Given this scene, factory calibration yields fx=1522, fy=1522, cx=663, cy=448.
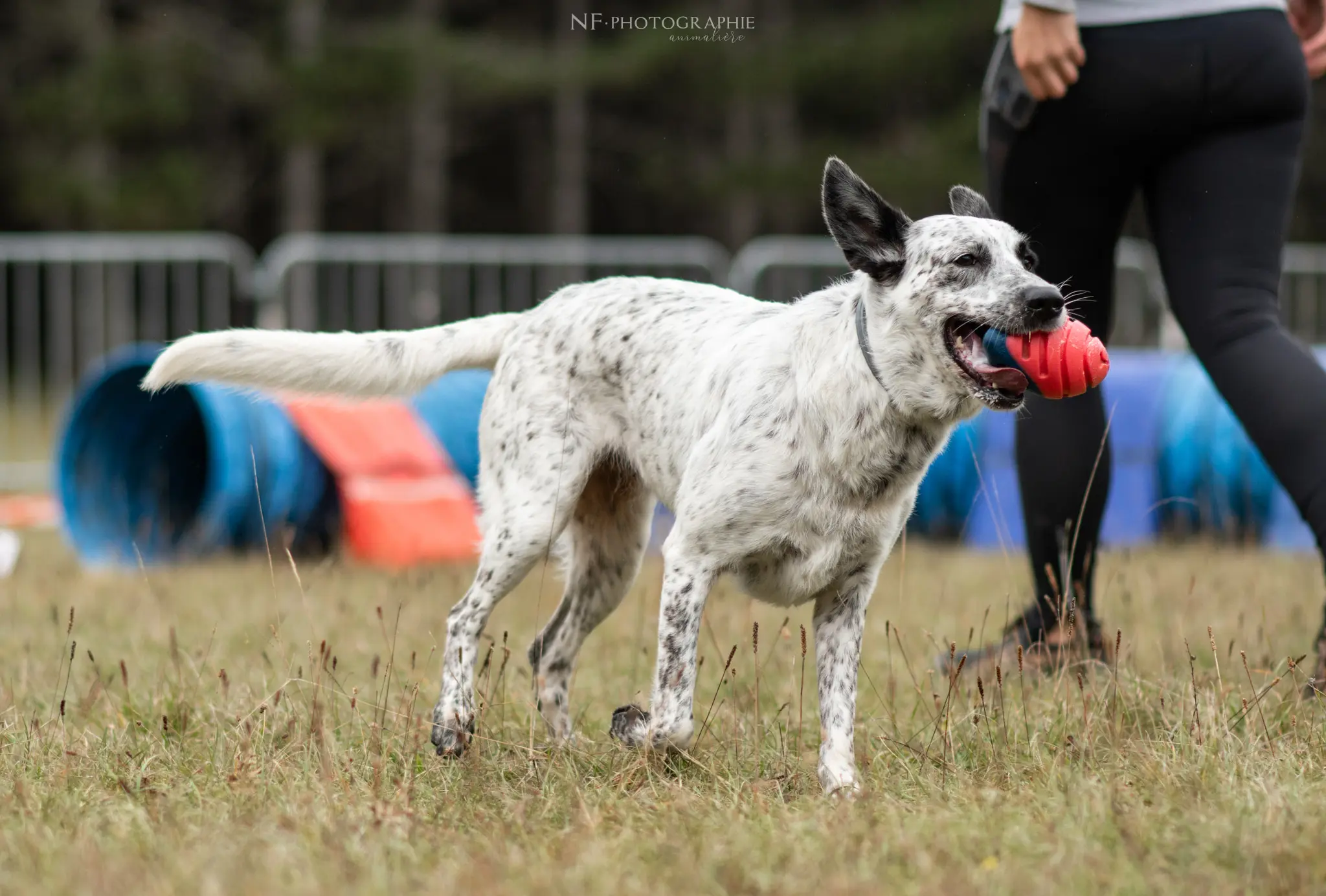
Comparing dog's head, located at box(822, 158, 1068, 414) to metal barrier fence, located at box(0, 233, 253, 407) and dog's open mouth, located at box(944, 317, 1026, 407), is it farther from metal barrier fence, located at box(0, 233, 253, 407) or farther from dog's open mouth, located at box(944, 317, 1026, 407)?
metal barrier fence, located at box(0, 233, 253, 407)

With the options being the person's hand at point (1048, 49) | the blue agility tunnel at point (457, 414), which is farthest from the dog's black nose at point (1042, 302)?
the blue agility tunnel at point (457, 414)

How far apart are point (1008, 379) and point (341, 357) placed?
165cm

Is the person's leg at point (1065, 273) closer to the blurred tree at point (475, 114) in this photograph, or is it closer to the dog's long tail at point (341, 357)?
the dog's long tail at point (341, 357)

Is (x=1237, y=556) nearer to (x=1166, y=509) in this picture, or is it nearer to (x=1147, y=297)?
(x=1166, y=509)

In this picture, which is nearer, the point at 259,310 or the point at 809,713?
the point at 809,713

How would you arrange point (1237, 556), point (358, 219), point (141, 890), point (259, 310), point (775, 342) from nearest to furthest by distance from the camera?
point (141, 890) < point (775, 342) < point (1237, 556) < point (259, 310) < point (358, 219)

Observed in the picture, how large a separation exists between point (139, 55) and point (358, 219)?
549 centimetres

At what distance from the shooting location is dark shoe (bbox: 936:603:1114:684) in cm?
364

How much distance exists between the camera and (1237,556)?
21.5ft

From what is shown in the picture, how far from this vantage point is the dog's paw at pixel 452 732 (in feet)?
10.4

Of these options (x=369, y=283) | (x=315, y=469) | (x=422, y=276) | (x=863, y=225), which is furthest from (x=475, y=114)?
(x=863, y=225)

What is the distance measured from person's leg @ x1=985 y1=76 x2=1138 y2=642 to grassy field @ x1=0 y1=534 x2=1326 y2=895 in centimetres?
30

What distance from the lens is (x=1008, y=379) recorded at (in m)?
2.81

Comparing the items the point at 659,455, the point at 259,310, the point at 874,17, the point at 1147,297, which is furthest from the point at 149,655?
the point at 874,17
